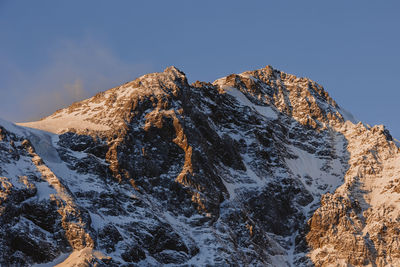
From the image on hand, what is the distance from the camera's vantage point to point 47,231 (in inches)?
6058

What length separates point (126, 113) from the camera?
194375mm

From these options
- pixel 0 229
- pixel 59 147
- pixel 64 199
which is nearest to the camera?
pixel 0 229

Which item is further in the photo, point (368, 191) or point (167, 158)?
point (368, 191)

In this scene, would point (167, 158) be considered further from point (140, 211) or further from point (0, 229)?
point (0, 229)

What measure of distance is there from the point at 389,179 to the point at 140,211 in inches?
2399

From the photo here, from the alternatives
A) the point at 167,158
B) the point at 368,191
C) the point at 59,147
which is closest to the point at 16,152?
the point at 59,147

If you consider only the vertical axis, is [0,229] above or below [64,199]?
below

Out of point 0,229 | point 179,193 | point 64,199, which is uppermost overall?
Result: point 179,193

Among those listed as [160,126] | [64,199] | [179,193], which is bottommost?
[64,199]

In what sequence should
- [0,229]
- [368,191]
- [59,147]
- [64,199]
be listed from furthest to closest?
[368,191], [59,147], [64,199], [0,229]

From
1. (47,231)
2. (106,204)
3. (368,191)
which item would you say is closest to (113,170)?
(106,204)

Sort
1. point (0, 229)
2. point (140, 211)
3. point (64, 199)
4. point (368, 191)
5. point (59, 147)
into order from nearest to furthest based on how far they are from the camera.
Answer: point (0, 229)
point (64, 199)
point (140, 211)
point (59, 147)
point (368, 191)

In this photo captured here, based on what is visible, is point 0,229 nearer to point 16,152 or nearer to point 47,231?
point 47,231

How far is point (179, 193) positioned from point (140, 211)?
1205 cm
